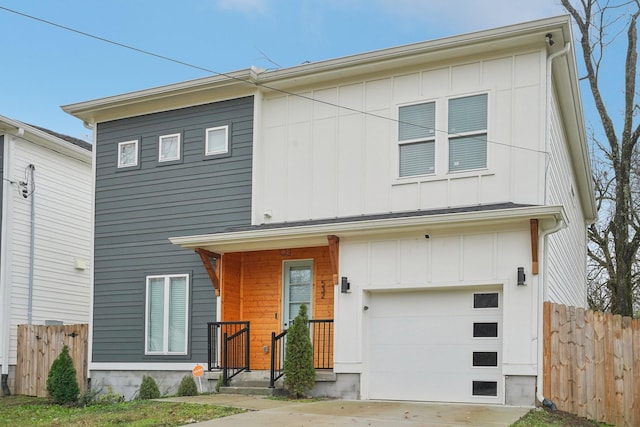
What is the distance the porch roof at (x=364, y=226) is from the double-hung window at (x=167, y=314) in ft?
3.63

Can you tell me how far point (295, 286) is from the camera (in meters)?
13.4

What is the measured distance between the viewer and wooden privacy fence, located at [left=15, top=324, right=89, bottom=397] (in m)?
15.0

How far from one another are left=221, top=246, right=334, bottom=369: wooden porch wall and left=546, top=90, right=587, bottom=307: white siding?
12.9ft

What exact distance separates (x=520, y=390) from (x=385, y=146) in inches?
177

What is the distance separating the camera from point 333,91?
12.9m

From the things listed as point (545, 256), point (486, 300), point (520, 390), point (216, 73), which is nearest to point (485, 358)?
point (520, 390)

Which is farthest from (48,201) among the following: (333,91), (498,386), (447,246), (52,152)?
(498,386)

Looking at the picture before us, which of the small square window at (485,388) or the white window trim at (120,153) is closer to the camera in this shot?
the small square window at (485,388)

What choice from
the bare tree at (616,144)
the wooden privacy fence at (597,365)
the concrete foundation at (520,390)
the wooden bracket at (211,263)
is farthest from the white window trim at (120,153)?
the bare tree at (616,144)

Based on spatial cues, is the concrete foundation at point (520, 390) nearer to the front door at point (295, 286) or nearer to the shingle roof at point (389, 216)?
the shingle roof at point (389, 216)

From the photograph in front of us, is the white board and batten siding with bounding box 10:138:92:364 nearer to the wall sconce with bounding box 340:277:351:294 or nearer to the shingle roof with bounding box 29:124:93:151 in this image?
the shingle roof with bounding box 29:124:93:151

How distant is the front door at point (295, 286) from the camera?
13234 millimetres

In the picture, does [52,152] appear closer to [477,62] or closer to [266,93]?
[266,93]

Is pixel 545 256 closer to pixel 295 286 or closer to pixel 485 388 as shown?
pixel 485 388
